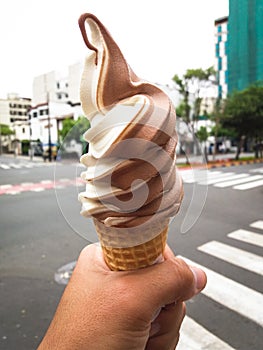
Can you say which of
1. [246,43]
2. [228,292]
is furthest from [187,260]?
[246,43]

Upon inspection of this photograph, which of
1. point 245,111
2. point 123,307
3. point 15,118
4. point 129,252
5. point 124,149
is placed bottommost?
point 123,307

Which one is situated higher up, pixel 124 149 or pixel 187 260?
pixel 124 149

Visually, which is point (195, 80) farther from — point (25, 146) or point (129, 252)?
point (25, 146)

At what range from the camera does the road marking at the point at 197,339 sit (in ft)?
7.55

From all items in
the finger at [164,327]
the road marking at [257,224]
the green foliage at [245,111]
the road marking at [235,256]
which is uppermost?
the green foliage at [245,111]

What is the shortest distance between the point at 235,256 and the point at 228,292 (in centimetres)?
97

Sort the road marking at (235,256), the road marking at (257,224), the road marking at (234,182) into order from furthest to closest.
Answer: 1. the road marking at (234,182)
2. the road marking at (257,224)
3. the road marking at (235,256)

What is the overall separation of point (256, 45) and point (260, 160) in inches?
305

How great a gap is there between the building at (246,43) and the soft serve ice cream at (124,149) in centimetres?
1598

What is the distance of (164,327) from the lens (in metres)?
1.36

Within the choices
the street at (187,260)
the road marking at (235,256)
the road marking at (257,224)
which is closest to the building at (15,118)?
the street at (187,260)

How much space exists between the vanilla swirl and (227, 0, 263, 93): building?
15980 millimetres

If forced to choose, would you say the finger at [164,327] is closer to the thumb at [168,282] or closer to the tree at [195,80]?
the thumb at [168,282]

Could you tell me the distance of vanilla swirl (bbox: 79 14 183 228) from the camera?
118 centimetres
